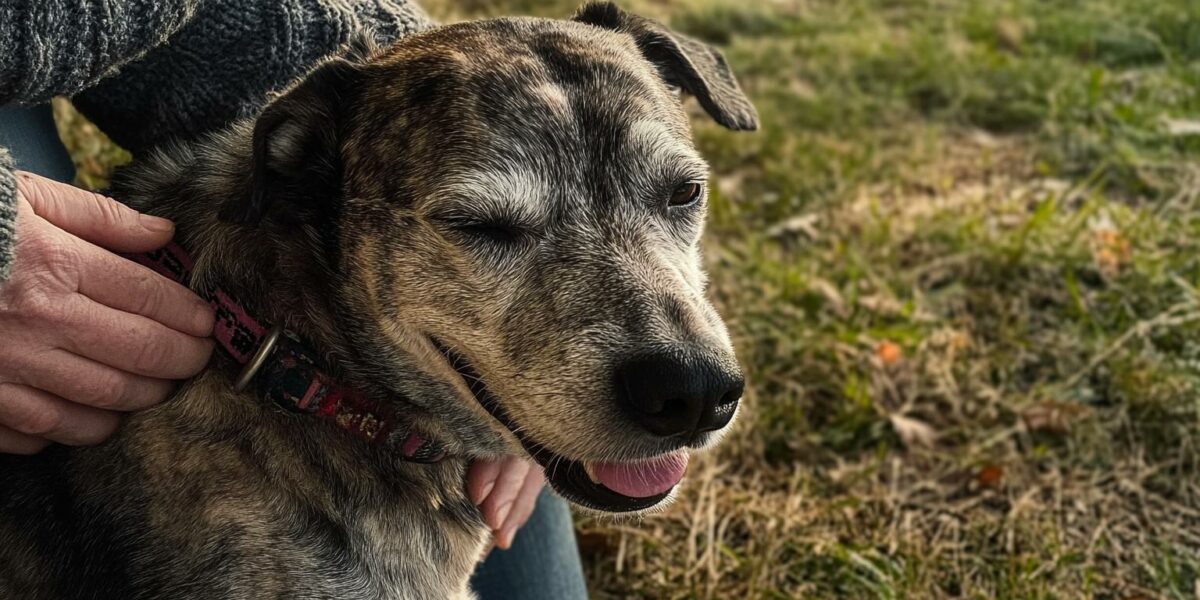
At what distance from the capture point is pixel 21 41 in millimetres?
2365

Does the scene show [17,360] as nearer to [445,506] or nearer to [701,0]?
[445,506]

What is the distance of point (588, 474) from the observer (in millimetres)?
2504

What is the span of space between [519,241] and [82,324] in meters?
0.90

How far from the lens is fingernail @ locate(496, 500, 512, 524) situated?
2820 mm

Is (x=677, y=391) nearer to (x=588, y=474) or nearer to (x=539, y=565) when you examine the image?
(x=588, y=474)

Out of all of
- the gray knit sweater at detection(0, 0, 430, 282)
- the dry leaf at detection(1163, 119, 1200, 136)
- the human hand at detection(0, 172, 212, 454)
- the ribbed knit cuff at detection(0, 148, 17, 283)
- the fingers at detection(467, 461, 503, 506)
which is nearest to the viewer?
the ribbed knit cuff at detection(0, 148, 17, 283)

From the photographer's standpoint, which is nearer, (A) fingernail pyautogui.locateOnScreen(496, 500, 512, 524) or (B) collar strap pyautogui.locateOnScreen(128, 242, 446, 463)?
(B) collar strap pyautogui.locateOnScreen(128, 242, 446, 463)

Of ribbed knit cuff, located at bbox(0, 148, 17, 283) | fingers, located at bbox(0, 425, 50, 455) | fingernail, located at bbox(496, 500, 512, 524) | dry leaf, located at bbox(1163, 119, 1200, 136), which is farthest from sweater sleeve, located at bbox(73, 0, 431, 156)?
dry leaf, located at bbox(1163, 119, 1200, 136)

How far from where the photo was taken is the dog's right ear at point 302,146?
2354 millimetres

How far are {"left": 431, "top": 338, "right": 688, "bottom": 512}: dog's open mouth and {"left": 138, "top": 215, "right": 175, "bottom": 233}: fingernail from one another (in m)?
0.63

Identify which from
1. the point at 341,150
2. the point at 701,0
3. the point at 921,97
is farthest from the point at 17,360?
the point at 701,0

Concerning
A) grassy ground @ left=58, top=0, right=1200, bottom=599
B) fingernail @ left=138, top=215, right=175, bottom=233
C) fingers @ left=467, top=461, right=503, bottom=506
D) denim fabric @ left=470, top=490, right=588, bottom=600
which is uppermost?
fingernail @ left=138, top=215, right=175, bottom=233

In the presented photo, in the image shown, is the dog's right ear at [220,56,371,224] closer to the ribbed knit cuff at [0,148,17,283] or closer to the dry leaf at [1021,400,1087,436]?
the ribbed knit cuff at [0,148,17,283]

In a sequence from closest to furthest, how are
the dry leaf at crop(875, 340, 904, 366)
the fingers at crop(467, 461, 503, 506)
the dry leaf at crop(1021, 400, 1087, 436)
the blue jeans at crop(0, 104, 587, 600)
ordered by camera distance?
the fingers at crop(467, 461, 503, 506) < the blue jeans at crop(0, 104, 587, 600) < the dry leaf at crop(1021, 400, 1087, 436) < the dry leaf at crop(875, 340, 904, 366)
